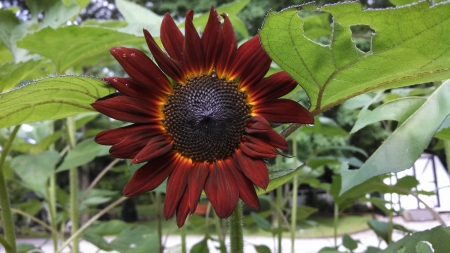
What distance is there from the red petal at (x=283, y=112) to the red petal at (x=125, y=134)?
0.05 meters

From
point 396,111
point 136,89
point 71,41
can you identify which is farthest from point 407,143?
point 71,41

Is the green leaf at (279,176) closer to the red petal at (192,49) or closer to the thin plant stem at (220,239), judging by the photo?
the red petal at (192,49)

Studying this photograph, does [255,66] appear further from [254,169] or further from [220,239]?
[220,239]

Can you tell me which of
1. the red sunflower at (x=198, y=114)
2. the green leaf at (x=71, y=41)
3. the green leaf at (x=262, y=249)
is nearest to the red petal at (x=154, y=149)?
the red sunflower at (x=198, y=114)

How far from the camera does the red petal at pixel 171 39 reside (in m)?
0.20

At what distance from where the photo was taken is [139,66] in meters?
0.19

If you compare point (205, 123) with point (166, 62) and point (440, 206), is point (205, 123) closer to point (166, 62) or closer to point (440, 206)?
point (166, 62)

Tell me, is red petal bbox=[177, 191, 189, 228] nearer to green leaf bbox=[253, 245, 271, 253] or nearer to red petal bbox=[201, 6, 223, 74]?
red petal bbox=[201, 6, 223, 74]

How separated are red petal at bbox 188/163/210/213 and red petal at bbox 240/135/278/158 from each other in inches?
0.9

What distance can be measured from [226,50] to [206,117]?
0.03m

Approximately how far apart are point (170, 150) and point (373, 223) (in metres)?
0.41

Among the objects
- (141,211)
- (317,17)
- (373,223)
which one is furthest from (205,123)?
(141,211)

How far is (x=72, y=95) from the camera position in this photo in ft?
0.72

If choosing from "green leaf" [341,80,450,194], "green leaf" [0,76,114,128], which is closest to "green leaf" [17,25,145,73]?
"green leaf" [0,76,114,128]
